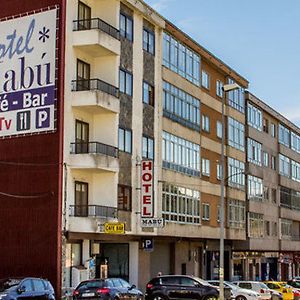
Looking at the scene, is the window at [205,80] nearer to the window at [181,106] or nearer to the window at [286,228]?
the window at [181,106]

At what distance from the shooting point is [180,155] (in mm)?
47969

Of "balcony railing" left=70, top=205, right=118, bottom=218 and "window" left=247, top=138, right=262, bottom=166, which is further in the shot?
"window" left=247, top=138, right=262, bottom=166

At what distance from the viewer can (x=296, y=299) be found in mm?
48000

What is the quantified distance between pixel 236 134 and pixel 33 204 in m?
26.9

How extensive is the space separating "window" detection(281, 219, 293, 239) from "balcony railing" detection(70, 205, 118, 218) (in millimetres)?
37617

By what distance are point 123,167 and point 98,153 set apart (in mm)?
3061

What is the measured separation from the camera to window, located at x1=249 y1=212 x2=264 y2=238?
62.6m

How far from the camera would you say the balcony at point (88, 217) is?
3656 centimetres

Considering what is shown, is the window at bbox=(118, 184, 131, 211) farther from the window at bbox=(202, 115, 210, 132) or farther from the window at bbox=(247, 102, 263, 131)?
the window at bbox=(247, 102, 263, 131)

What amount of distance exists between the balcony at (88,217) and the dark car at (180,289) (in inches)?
161

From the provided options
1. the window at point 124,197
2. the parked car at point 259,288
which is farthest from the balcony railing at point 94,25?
the parked car at point 259,288

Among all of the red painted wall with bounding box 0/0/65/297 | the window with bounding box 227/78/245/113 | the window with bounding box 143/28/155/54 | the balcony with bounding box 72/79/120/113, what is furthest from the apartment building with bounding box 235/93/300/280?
the red painted wall with bounding box 0/0/65/297

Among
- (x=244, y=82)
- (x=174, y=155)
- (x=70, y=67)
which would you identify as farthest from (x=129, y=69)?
(x=244, y=82)

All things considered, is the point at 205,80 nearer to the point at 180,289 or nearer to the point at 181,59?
the point at 181,59
